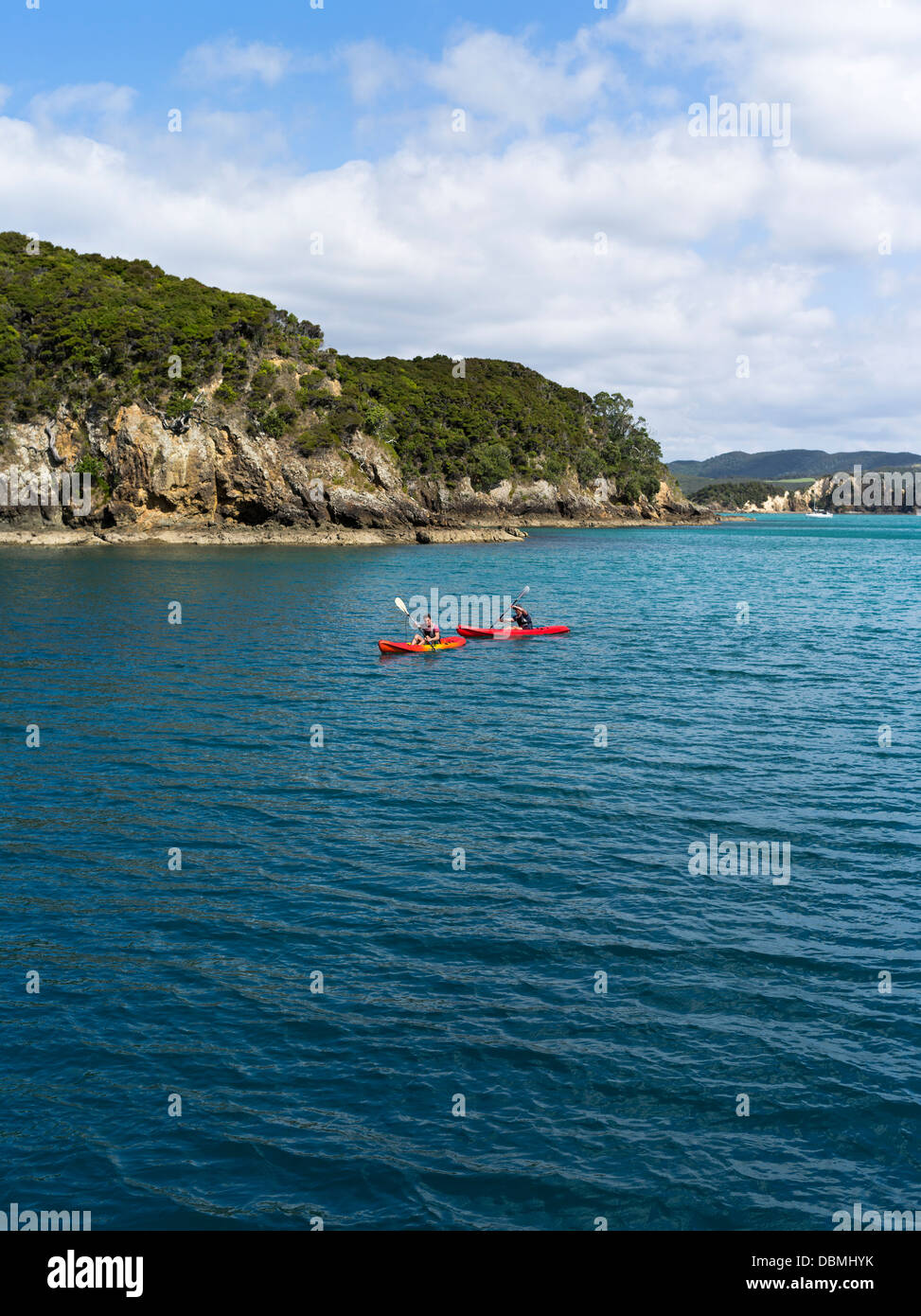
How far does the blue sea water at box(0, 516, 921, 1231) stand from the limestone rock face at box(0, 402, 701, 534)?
219 feet

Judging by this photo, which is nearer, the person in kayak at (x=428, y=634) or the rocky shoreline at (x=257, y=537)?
the person in kayak at (x=428, y=634)

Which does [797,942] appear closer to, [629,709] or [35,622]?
[629,709]

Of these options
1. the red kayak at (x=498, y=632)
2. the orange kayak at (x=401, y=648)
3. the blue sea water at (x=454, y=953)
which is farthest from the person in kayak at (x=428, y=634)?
the blue sea water at (x=454, y=953)

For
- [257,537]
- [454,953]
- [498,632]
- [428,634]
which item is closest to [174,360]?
[257,537]

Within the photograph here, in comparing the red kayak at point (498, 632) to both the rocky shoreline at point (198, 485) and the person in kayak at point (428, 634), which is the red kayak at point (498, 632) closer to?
the person in kayak at point (428, 634)

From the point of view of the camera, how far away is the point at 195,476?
100 metres

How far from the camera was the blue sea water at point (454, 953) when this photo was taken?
35.6 feet

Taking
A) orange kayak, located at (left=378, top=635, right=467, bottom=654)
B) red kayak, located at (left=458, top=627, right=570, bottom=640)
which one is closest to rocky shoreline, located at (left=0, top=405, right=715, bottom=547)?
red kayak, located at (left=458, top=627, right=570, bottom=640)

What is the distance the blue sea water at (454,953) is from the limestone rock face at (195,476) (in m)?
66.8

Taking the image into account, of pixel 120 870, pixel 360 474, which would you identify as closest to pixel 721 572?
pixel 360 474

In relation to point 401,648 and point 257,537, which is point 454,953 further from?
point 257,537

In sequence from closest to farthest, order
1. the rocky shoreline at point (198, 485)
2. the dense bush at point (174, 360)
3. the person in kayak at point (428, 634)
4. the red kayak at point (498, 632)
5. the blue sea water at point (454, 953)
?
the blue sea water at point (454, 953)
the person in kayak at point (428, 634)
the red kayak at point (498, 632)
the rocky shoreline at point (198, 485)
the dense bush at point (174, 360)

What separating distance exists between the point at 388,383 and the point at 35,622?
114 meters

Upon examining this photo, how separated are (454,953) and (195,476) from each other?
93.0 metres
